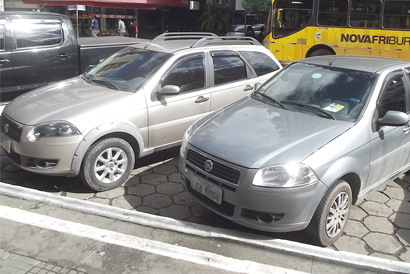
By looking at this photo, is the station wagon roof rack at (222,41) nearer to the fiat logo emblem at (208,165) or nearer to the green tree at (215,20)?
the fiat logo emblem at (208,165)

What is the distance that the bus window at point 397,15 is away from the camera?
1123 centimetres

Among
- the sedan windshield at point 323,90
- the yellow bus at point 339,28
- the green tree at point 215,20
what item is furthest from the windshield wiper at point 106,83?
the green tree at point 215,20

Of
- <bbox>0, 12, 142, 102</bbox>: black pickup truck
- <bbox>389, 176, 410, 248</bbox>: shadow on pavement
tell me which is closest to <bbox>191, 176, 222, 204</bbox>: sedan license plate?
<bbox>389, 176, 410, 248</bbox>: shadow on pavement

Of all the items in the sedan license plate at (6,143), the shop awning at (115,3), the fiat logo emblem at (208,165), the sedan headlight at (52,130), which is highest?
the shop awning at (115,3)

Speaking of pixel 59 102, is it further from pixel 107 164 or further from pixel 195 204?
pixel 195 204

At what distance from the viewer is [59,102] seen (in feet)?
15.0

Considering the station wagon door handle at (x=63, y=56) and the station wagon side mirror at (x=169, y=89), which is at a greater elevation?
the station wagon door handle at (x=63, y=56)

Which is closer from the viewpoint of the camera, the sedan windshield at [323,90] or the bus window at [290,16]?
the sedan windshield at [323,90]

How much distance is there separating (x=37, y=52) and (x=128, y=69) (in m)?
2.80

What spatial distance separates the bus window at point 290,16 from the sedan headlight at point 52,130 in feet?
33.0

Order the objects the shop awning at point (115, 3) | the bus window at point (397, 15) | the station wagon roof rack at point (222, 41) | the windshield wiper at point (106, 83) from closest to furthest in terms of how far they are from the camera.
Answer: the windshield wiper at point (106, 83)
the station wagon roof rack at point (222, 41)
the bus window at point (397, 15)
the shop awning at point (115, 3)

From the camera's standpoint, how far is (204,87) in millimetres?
5465

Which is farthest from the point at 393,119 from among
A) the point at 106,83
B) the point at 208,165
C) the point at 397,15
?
the point at 397,15

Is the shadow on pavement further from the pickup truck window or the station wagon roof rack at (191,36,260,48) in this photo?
the pickup truck window
